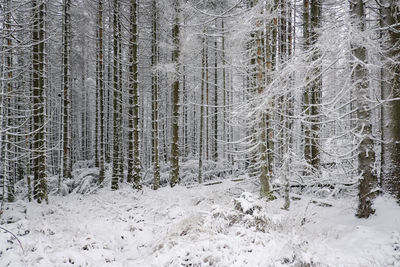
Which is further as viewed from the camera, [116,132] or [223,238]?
[116,132]

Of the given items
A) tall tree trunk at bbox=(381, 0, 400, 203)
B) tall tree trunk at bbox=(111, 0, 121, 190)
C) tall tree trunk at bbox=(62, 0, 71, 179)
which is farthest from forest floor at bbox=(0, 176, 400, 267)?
tall tree trunk at bbox=(62, 0, 71, 179)

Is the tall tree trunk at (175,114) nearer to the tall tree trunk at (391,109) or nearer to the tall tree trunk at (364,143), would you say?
the tall tree trunk at (364,143)

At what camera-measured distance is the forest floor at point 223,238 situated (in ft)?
14.5

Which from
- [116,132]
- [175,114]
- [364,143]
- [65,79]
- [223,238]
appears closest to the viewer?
[223,238]

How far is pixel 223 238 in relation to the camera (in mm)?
5203

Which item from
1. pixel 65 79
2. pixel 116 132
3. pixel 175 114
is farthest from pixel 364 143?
pixel 65 79

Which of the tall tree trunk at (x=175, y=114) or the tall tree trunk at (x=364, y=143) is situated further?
the tall tree trunk at (x=175, y=114)

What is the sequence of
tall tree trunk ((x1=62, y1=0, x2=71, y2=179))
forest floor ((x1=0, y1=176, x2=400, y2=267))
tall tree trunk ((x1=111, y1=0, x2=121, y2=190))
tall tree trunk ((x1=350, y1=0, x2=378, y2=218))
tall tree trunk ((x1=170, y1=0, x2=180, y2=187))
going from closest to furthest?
forest floor ((x1=0, y1=176, x2=400, y2=267)) < tall tree trunk ((x1=350, y1=0, x2=378, y2=218)) < tall tree trunk ((x1=170, y1=0, x2=180, y2=187)) < tall tree trunk ((x1=111, y1=0, x2=121, y2=190)) < tall tree trunk ((x1=62, y1=0, x2=71, y2=179))

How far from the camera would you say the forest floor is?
14.5 feet

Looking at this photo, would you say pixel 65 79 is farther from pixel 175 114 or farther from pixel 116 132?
pixel 175 114

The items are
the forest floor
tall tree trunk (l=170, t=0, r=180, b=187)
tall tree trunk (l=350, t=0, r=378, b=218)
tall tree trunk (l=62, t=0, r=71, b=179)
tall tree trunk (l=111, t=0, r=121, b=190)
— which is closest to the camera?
the forest floor

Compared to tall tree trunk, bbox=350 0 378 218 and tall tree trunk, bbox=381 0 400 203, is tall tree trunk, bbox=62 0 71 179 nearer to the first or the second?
tall tree trunk, bbox=350 0 378 218

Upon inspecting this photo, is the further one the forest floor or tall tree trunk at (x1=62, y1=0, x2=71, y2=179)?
tall tree trunk at (x1=62, y1=0, x2=71, y2=179)

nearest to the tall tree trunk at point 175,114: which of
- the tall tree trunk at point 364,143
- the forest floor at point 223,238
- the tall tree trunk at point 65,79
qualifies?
the forest floor at point 223,238
